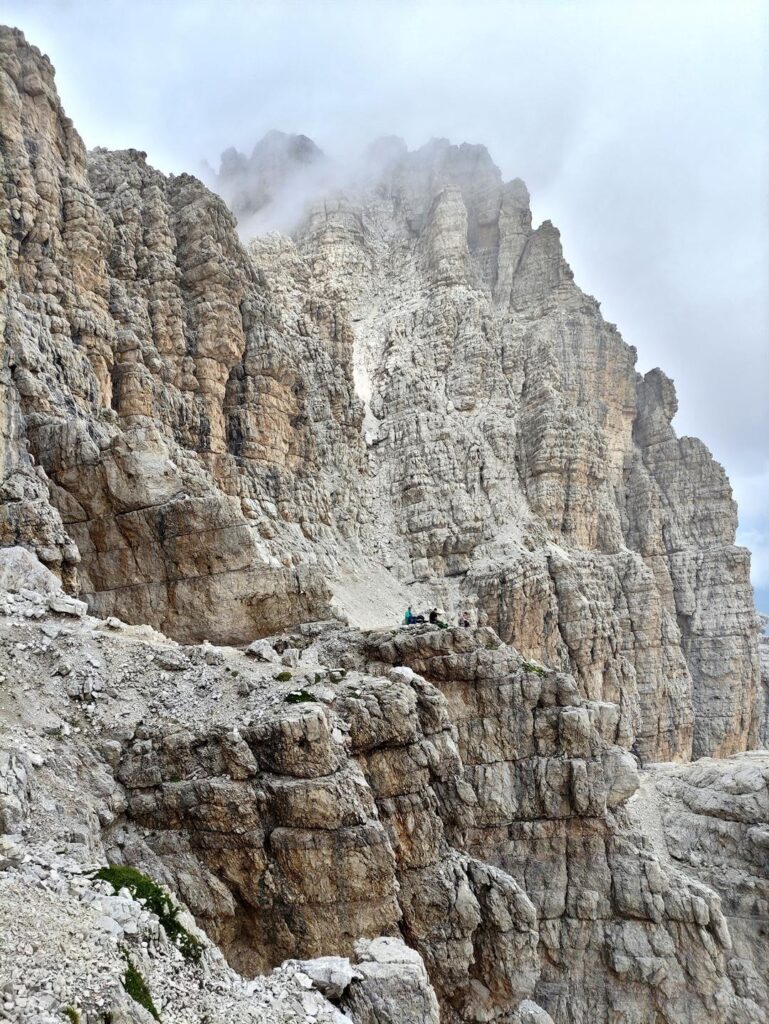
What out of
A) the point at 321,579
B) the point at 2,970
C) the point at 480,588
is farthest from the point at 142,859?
the point at 480,588

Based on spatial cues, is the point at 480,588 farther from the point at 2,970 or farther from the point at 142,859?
the point at 2,970

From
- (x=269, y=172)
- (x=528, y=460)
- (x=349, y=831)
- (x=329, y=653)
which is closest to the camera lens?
(x=349, y=831)

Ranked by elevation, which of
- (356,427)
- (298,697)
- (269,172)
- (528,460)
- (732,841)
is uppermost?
(269,172)

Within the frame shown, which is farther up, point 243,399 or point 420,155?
point 420,155

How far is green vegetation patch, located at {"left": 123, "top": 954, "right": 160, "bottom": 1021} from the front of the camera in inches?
429

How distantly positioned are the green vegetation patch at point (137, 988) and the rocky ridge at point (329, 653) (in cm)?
27

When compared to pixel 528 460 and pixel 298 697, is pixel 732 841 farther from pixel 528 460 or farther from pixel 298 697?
pixel 528 460

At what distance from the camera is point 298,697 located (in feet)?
70.1

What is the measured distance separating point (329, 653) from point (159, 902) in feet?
66.7

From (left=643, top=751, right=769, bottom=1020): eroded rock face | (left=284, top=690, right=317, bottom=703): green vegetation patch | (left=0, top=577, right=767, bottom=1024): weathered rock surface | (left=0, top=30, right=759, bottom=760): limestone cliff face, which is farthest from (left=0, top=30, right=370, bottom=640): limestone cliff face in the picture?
(left=643, top=751, right=769, bottom=1020): eroded rock face

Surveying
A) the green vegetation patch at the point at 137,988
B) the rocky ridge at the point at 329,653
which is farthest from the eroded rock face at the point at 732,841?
the green vegetation patch at the point at 137,988

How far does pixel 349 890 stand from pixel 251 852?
280 centimetres

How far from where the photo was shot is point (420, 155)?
108 metres

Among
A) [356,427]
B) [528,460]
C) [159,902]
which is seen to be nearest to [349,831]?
[159,902]
